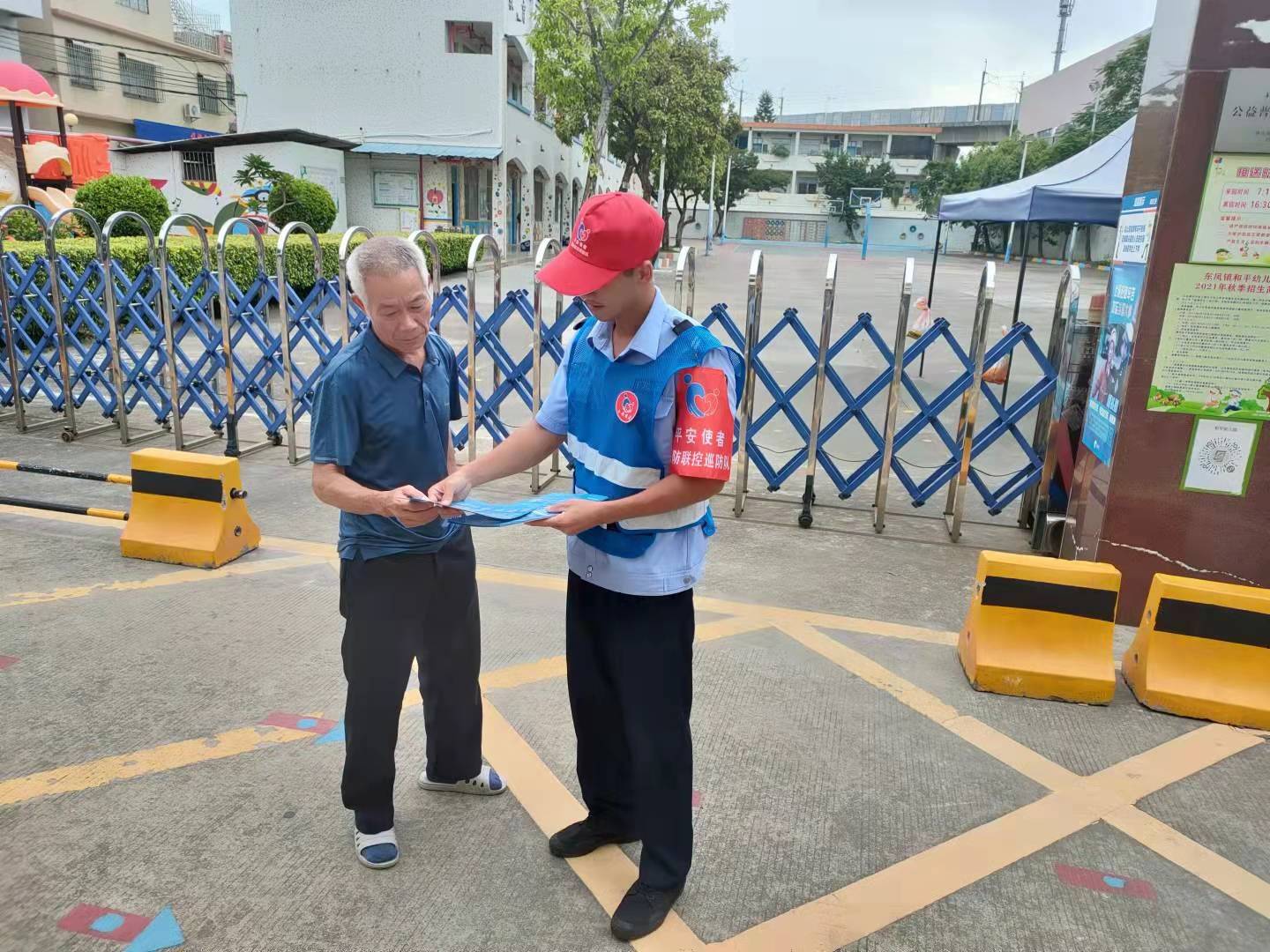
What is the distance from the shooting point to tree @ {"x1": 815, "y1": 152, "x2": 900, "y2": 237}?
59500 mm

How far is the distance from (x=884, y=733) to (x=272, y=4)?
28.4 metres

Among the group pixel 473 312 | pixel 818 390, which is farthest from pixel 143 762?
pixel 818 390

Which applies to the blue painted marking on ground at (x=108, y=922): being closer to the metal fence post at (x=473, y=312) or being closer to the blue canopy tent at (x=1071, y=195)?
the metal fence post at (x=473, y=312)

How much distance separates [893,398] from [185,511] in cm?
382

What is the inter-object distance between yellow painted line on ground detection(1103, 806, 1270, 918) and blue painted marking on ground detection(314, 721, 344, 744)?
8.08ft

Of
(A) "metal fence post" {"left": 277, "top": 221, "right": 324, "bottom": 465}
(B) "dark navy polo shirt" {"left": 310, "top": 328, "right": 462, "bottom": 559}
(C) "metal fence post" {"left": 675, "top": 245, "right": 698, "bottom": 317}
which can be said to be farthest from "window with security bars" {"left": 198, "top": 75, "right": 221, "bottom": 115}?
(B) "dark navy polo shirt" {"left": 310, "top": 328, "right": 462, "bottom": 559}

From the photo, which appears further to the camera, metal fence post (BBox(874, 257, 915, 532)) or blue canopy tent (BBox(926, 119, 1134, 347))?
blue canopy tent (BBox(926, 119, 1134, 347))

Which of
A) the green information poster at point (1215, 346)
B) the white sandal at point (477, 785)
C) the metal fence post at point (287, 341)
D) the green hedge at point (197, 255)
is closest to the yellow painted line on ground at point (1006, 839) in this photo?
the white sandal at point (477, 785)

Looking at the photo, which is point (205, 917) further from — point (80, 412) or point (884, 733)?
point (80, 412)

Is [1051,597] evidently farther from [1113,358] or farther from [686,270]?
[686,270]

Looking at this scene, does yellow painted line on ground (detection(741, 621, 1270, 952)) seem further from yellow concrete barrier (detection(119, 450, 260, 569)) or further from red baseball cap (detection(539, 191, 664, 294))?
yellow concrete barrier (detection(119, 450, 260, 569))

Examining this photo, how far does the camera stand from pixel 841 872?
2410mm

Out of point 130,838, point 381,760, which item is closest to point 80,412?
point 130,838

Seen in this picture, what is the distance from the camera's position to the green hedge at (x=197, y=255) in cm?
968
